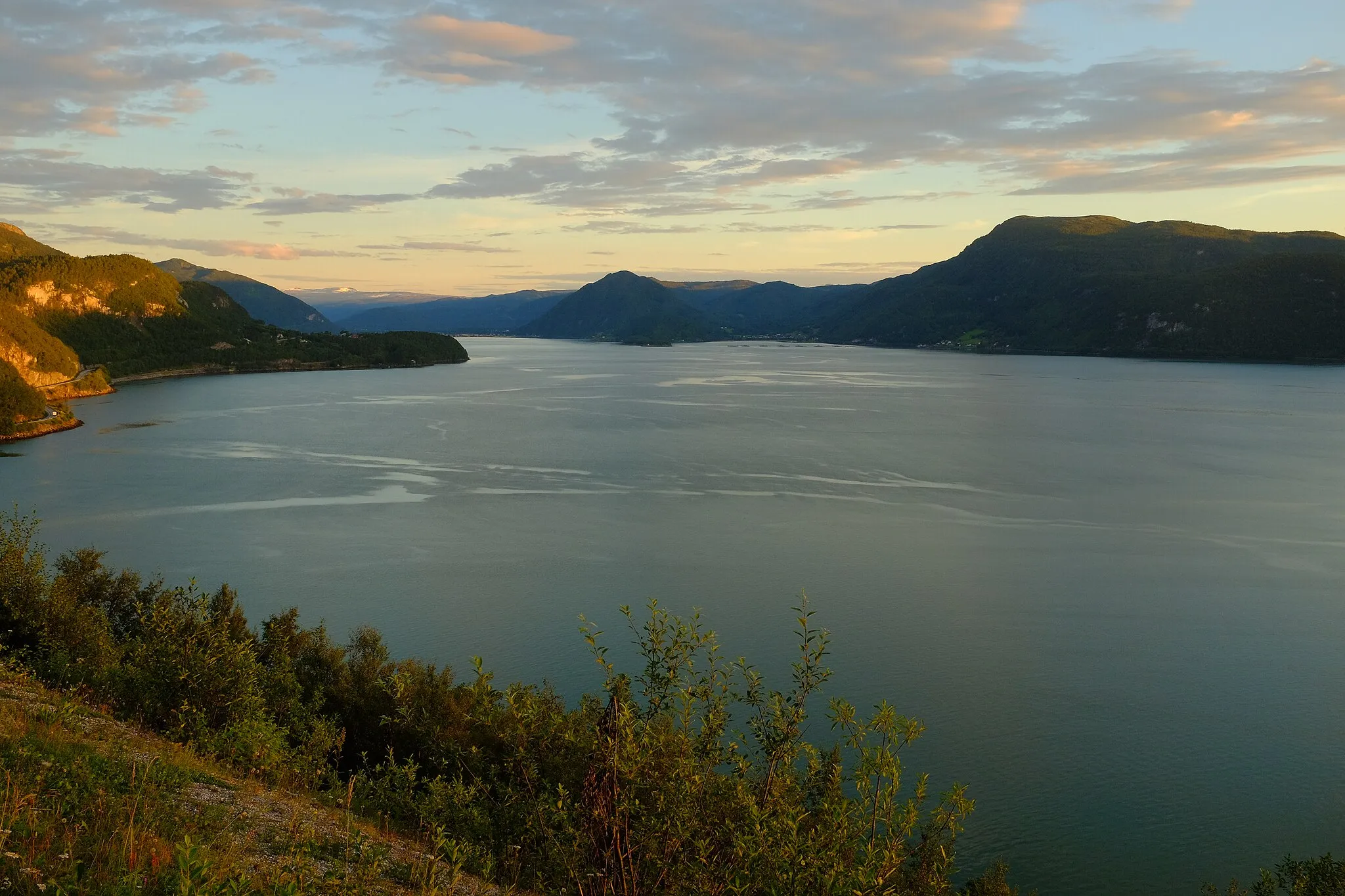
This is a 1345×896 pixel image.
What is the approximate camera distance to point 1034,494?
44844 millimetres

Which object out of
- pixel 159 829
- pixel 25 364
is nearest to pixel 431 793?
pixel 159 829

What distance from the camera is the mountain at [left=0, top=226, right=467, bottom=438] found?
9362 centimetres

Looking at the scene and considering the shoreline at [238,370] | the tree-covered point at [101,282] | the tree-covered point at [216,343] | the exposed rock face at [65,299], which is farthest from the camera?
the tree-covered point at [101,282]

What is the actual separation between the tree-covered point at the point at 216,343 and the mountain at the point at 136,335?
0.58 ft

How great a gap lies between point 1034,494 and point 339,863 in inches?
1708

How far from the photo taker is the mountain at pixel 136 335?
9362 cm

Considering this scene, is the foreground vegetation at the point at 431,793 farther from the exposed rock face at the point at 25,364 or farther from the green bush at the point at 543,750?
the exposed rock face at the point at 25,364

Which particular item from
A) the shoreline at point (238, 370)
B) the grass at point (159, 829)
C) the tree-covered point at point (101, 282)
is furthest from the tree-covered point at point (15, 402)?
the grass at point (159, 829)

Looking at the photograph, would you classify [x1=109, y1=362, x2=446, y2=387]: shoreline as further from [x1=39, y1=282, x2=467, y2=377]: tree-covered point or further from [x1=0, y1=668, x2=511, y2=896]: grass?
[x1=0, y1=668, x2=511, y2=896]: grass

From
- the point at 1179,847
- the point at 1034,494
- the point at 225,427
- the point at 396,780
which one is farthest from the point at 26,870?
the point at 225,427

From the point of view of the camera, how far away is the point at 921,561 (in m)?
32.0

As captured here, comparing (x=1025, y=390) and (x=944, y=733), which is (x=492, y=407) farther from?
(x=944, y=733)

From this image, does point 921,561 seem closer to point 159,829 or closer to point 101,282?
point 159,829

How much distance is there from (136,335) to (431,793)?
141m
